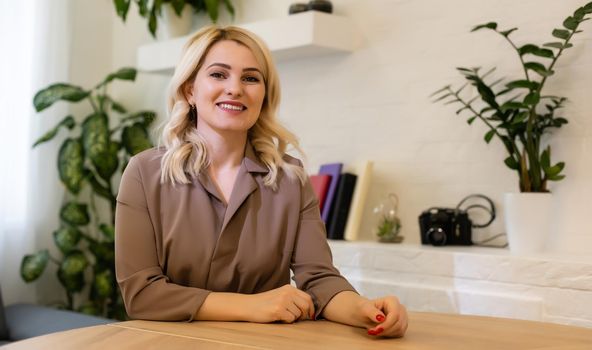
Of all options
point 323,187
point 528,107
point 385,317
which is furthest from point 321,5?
point 385,317

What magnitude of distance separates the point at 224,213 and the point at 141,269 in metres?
0.24

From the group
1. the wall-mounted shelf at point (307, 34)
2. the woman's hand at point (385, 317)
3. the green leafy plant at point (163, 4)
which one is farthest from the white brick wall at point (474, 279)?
the green leafy plant at point (163, 4)

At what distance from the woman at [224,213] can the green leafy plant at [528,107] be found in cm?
108

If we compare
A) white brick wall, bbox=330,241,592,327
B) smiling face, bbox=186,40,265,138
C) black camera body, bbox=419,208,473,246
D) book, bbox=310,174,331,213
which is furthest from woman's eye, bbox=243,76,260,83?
book, bbox=310,174,331,213

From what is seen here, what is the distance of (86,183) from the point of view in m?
4.39

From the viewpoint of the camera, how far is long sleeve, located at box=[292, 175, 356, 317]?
6.01 feet

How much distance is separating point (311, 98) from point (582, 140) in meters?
1.32

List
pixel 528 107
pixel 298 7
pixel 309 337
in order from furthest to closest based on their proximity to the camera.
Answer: pixel 298 7 → pixel 528 107 → pixel 309 337

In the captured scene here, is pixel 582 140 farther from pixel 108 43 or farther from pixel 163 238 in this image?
pixel 108 43

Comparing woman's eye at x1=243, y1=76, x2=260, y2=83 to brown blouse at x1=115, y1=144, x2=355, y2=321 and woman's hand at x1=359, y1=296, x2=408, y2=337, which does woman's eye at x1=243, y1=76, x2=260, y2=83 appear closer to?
brown blouse at x1=115, y1=144, x2=355, y2=321

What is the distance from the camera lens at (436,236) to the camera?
307 cm

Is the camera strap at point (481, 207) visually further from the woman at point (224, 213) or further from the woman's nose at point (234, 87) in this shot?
the woman's nose at point (234, 87)

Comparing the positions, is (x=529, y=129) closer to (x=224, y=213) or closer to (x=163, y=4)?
(x=224, y=213)

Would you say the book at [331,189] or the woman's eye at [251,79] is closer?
the woman's eye at [251,79]
